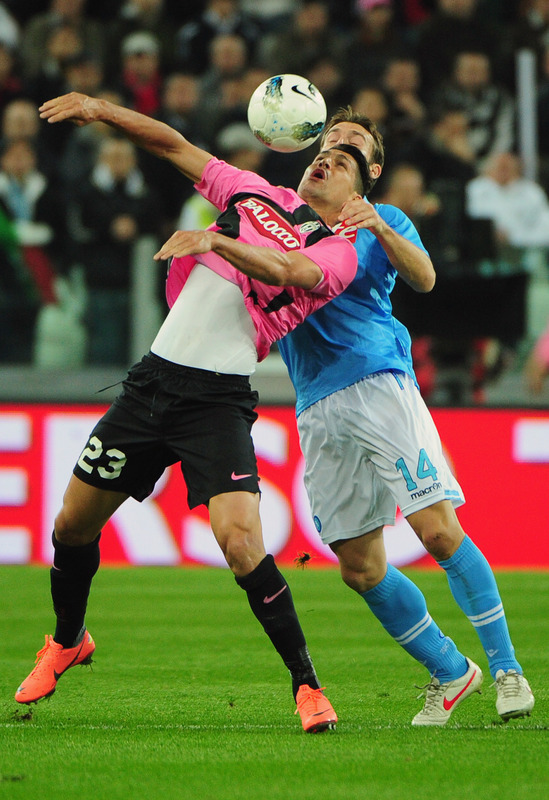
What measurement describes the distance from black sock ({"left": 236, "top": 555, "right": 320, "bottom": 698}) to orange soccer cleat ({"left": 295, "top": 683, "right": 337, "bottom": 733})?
30 mm

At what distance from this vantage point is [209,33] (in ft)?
41.0

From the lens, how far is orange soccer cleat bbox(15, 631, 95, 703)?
458 cm

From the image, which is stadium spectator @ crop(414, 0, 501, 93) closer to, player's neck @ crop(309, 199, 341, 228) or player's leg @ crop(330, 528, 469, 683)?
player's neck @ crop(309, 199, 341, 228)

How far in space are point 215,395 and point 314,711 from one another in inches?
45.0

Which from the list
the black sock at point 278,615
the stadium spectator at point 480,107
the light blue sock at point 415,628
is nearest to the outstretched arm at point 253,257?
the black sock at point 278,615

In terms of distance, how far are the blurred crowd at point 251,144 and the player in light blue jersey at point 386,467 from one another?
4.25 m

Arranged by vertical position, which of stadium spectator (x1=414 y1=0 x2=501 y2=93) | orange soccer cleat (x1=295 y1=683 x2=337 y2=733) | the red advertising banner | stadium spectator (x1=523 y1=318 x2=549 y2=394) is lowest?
A: the red advertising banner

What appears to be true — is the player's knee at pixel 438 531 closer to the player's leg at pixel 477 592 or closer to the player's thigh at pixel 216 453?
the player's leg at pixel 477 592

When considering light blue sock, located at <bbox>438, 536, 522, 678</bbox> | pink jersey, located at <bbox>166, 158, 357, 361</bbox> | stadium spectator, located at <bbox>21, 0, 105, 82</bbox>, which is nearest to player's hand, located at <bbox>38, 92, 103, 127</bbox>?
pink jersey, located at <bbox>166, 158, 357, 361</bbox>

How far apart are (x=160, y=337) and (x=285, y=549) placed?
4.64m

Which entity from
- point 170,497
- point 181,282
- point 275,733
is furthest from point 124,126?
point 170,497

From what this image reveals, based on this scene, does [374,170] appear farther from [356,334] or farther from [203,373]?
[203,373]

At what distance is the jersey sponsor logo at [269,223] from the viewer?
4.30 metres

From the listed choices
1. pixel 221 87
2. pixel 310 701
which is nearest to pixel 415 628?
pixel 310 701
